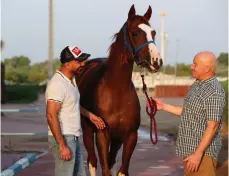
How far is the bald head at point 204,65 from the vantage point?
4547mm

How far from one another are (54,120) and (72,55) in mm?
706

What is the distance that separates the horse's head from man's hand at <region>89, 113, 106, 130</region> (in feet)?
2.60

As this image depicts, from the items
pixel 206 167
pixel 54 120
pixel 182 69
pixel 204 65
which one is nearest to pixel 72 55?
pixel 54 120

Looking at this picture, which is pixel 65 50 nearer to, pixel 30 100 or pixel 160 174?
pixel 160 174

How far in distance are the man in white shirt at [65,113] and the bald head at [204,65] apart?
1212mm

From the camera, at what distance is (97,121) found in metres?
6.04

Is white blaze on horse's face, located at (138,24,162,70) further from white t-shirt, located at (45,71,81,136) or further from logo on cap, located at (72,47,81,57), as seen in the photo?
white t-shirt, located at (45,71,81,136)

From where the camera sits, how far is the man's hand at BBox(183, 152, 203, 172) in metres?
4.46

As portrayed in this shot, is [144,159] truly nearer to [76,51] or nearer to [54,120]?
[76,51]

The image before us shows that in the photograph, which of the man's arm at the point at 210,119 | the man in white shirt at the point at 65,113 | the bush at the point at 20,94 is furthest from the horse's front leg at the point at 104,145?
the bush at the point at 20,94

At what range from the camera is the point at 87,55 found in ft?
17.3

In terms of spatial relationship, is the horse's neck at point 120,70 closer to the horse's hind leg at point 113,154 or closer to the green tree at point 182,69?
the horse's hind leg at point 113,154

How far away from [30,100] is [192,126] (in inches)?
1454

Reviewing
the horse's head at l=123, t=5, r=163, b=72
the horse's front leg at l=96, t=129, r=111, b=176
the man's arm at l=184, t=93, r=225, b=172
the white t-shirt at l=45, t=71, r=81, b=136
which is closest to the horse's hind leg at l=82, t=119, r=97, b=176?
the horse's front leg at l=96, t=129, r=111, b=176
